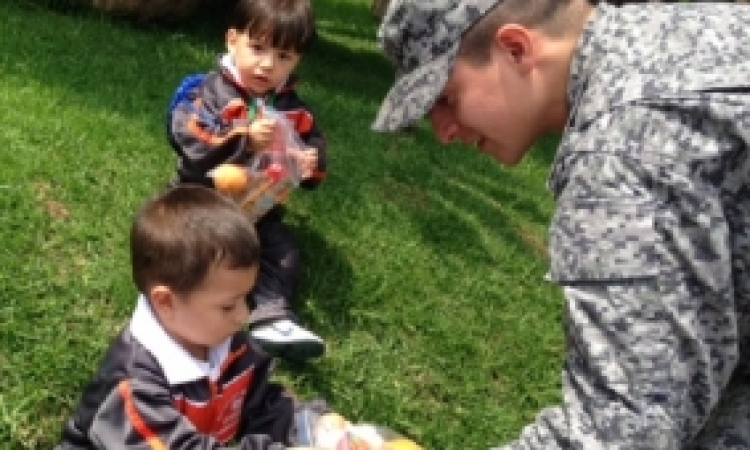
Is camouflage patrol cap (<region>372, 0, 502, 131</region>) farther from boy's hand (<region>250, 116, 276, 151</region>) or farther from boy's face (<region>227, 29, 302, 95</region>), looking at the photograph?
boy's face (<region>227, 29, 302, 95</region>)

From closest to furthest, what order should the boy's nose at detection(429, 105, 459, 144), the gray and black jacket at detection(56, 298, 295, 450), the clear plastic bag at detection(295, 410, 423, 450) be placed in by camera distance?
the boy's nose at detection(429, 105, 459, 144), the gray and black jacket at detection(56, 298, 295, 450), the clear plastic bag at detection(295, 410, 423, 450)

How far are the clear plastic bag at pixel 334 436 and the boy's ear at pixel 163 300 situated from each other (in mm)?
517

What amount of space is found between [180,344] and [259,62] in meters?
1.62

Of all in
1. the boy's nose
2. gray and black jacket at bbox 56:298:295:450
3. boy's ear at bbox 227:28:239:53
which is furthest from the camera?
boy's ear at bbox 227:28:239:53

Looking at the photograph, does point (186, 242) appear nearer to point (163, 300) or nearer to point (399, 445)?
A: point (163, 300)

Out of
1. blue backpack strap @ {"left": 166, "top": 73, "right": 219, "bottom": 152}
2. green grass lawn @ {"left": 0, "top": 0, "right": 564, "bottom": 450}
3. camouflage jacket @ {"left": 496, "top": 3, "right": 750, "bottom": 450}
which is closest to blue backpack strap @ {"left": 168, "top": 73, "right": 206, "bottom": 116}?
blue backpack strap @ {"left": 166, "top": 73, "right": 219, "bottom": 152}

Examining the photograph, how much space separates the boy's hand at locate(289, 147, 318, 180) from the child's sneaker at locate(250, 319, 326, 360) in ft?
2.17

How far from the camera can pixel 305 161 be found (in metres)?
3.91

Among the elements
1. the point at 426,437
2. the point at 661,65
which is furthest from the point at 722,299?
the point at 426,437

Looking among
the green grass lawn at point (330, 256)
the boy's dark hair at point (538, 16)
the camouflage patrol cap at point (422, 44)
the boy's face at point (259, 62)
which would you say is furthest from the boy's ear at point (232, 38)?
the boy's dark hair at point (538, 16)

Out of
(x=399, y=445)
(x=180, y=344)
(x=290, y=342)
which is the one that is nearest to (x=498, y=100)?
(x=180, y=344)

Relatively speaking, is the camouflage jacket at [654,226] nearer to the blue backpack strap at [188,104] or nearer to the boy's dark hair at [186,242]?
the boy's dark hair at [186,242]

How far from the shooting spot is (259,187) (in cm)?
380

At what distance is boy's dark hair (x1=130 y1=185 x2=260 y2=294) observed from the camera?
263 centimetres
